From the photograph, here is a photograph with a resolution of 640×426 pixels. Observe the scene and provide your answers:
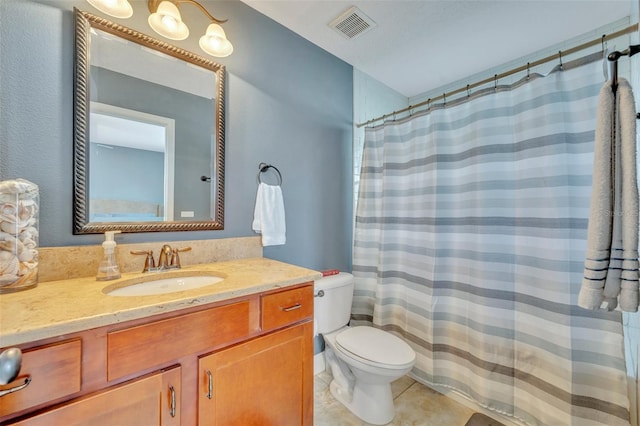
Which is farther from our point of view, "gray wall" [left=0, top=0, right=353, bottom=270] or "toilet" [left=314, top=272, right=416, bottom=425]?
"toilet" [left=314, top=272, right=416, bottom=425]

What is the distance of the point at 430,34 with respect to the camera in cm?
170

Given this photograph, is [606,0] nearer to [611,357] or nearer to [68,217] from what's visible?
[611,357]

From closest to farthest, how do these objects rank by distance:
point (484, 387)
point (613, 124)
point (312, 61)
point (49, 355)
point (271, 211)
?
point (49, 355), point (613, 124), point (484, 387), point (271, 211), point (312, 61)

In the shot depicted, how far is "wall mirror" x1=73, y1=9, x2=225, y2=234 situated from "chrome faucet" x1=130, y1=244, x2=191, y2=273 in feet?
0.36

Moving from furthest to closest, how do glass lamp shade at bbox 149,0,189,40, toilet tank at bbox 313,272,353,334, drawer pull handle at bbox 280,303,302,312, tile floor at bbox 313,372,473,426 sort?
toilet tank at bbox 313,272,353,334 < tile floor at bbox 313,372,473,426 < glass lamp shade at bbox 149,0,189,40 < drawer pull handle at bbox 280,303,302,312

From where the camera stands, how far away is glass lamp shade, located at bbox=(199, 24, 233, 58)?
130 cm

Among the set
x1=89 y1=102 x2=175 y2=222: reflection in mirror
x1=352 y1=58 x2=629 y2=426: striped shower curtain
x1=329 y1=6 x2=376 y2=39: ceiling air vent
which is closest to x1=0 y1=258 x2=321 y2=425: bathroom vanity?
x1=89 y1=102 x2=175 y2=222: reflection in mirror

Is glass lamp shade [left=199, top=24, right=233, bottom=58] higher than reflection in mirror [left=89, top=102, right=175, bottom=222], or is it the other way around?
glass lamp shade [left=199, top=24, right=233, bottom=58]

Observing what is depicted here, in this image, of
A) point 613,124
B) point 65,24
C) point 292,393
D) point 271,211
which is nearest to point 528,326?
point 613,124

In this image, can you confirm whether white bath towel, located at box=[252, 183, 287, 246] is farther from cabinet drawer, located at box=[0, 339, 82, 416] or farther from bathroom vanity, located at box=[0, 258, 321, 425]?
cabinet drawer, located at box=[0, 339, 82, 416]

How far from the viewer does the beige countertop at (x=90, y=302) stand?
607mm

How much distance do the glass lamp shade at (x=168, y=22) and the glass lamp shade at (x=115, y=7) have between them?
0.09 m

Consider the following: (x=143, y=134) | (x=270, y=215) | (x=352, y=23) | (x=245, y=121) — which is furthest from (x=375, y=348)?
(x=352, y=23)

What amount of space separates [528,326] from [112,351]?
1.71 m
